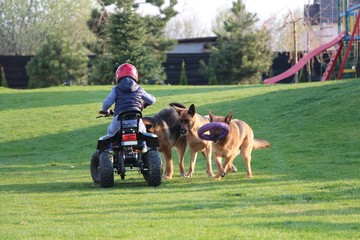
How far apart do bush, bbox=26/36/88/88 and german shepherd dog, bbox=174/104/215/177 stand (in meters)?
31.4

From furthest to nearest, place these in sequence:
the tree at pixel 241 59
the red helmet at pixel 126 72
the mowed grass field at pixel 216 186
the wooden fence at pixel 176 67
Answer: the wooden fence at pixel 176 67
the tree at pixel 241 59
the red helmet at pixel 126 72
the mowed grass field at pixel 216 186

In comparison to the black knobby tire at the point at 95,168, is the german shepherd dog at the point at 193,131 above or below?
above

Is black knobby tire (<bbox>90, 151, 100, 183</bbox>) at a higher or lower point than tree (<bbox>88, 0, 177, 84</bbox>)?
lower

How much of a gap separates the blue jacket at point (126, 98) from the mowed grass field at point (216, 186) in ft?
3.78

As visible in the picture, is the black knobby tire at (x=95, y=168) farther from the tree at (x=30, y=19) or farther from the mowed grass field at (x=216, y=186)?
the tree at (x=30, y=19)

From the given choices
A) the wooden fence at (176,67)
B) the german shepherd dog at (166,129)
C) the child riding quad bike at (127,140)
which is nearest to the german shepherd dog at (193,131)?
the german shepherd dog at (166,129)

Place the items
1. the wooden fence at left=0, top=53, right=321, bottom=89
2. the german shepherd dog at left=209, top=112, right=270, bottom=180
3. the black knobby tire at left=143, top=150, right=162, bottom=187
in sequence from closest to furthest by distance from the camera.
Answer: the black knobby tire at left=143, top=150, right=162, bottom=187 → the german shepherd dog at left=209, top=112, right=270, bottom=180 → the wooden fence at left=0, top=53, right=321, bottom=89

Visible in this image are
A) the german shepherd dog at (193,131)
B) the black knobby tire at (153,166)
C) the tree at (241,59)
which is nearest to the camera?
the black knobby tire at (153,166)

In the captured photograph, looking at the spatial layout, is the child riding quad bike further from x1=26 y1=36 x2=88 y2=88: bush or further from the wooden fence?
the wooden fence

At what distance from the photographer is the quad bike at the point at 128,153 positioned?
11.3 m

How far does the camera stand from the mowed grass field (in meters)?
7.68

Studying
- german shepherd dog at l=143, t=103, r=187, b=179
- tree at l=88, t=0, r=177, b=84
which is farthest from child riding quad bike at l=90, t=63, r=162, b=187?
tree at l=88, t=0, r=177, b=84

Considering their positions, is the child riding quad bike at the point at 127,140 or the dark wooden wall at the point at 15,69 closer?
the child riding quad bike at the point at 127,140

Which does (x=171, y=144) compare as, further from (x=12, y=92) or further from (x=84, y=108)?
(x=12, y=92)
